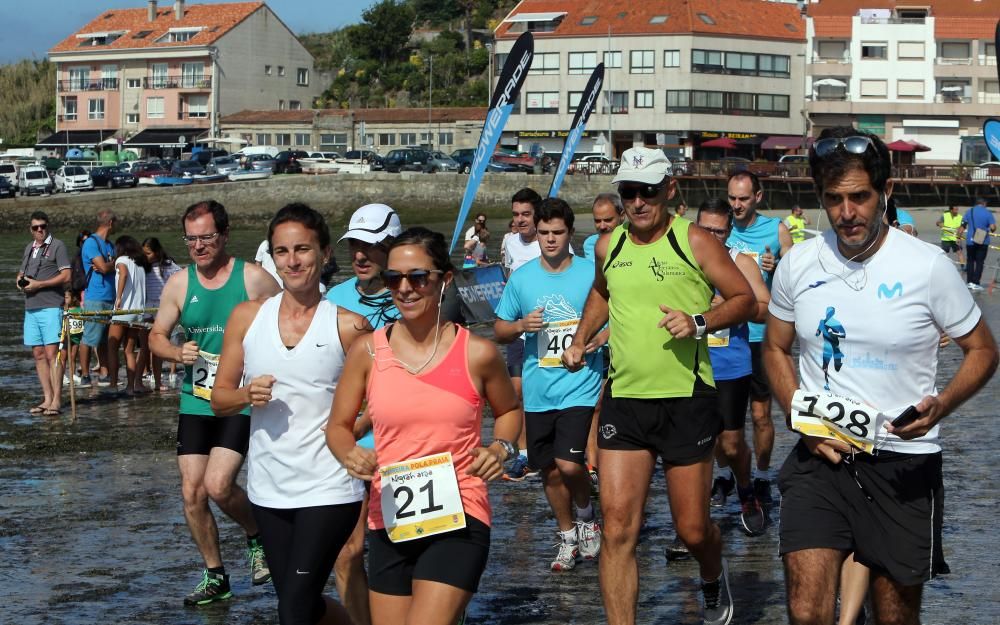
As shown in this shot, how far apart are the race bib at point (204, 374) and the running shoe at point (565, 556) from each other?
2144 millimetres

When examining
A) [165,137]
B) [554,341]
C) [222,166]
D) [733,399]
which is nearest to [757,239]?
[733,399]

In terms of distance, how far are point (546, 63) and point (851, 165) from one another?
85.6 metres

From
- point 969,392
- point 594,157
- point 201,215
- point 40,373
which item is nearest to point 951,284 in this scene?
point 969,392

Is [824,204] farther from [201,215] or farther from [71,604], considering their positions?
[71,604]

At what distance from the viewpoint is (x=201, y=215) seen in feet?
22.5

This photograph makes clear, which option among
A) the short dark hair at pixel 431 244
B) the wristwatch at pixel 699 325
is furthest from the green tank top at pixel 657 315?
the short dark hair at pixel 431 244

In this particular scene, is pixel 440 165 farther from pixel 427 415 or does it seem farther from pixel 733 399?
pixel 427 415

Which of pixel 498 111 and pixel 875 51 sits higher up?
pixel 875 51

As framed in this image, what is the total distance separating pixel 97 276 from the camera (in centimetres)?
1571

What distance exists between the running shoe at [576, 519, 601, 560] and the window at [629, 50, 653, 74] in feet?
263

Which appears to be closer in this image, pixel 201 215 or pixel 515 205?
pixel 201 215

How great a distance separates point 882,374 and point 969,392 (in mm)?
290

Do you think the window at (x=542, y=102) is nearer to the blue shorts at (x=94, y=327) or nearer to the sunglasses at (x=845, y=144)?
the blue shorts at (x=94, y=327)

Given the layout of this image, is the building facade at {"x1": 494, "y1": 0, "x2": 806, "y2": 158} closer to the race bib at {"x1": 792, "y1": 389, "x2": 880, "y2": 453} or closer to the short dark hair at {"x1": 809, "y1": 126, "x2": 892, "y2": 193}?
the short dark hair at {"x1": 809, "y1": 126, "x2": 892, "y2": 193}
